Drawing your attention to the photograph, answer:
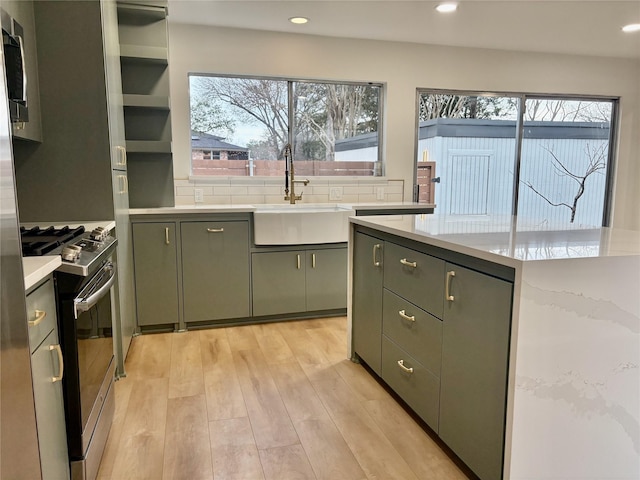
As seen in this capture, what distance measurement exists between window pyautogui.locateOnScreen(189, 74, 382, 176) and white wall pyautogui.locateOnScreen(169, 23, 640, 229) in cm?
12

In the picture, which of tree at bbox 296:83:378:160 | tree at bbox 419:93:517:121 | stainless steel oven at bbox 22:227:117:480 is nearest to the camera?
stainless steel oven at bbox 22:227:117:480

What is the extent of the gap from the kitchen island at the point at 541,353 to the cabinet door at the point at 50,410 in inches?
51.8

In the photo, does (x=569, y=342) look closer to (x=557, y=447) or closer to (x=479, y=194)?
(x=557, y=447)

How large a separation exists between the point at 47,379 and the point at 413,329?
4.55ft

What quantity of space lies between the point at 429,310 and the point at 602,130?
4326mm

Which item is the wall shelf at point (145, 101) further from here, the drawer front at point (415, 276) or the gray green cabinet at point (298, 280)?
the drawer front at point (415, 276)

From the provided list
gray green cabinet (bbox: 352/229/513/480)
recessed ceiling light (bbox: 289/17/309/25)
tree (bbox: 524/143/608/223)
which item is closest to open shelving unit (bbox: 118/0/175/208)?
recessed ceiling light (bbox: 289/17/309/25)

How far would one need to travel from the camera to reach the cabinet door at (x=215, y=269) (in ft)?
10.6

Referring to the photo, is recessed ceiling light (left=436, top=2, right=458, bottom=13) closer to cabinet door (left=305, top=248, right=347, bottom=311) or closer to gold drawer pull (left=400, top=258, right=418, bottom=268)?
cabinet door (left=305, top=248, right=347, bottom=311)

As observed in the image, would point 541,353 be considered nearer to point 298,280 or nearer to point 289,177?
point 298,280

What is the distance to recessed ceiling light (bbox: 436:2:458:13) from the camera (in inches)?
126

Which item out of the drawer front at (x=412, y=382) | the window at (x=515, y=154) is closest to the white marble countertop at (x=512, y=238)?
the drawer front at (x=412, y=382)

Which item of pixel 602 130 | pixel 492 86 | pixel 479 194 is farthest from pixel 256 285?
pixel 602 130

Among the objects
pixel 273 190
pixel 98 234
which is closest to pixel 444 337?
pixel 98 234
